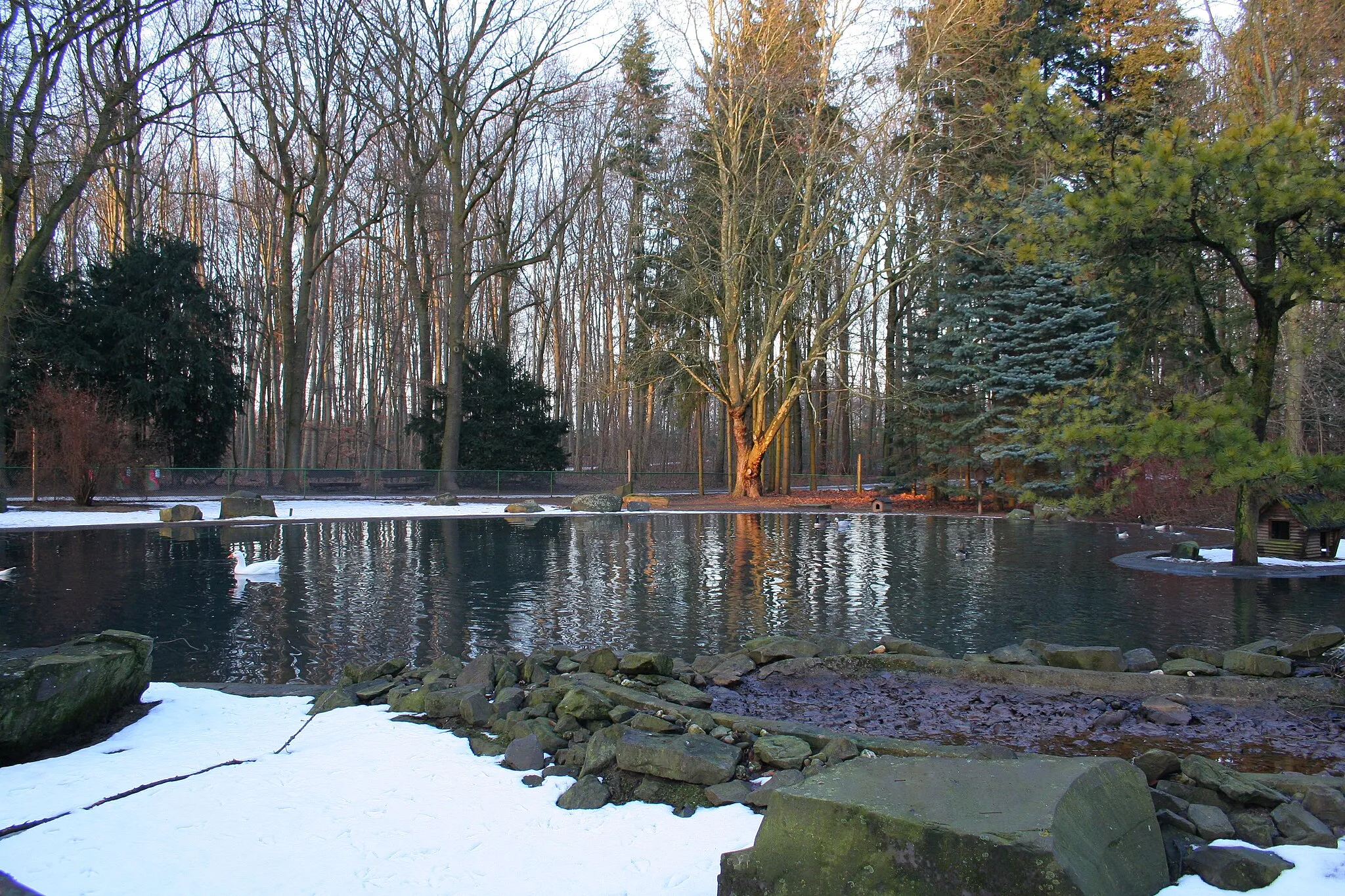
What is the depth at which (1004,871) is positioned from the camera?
261 cm

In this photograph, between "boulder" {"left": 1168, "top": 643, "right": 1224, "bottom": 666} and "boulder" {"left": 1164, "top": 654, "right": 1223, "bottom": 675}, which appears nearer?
"boulder" {"left": 1164, "top": 654, "right": 1223, "bottom": 675}

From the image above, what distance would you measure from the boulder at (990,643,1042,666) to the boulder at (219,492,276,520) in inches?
832

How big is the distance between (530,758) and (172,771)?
6.12 ft

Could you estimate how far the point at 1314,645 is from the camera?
22.7ft

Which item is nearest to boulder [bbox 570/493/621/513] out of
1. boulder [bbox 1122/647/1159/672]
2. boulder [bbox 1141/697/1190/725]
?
boulder [bbox 1122/647/1159/672]

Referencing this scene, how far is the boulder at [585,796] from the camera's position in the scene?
4238mm

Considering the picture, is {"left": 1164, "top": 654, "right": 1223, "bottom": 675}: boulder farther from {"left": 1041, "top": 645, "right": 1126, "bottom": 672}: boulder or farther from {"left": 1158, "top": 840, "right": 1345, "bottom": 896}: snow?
{"left": 1158, "top": 840, "right": 1345, "bottom": 896}: snow

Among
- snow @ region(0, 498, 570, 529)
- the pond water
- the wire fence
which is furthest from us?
the wire fence

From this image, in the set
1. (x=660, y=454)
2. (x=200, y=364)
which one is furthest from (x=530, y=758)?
(x=660, y=454)

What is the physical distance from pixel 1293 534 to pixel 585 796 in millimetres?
14396

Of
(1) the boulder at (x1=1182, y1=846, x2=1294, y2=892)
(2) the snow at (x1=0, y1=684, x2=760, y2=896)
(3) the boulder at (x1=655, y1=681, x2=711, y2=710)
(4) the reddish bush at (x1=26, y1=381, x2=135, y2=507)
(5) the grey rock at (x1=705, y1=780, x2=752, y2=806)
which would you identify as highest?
(4) the reddish bush at (x1=26, y1=381, x2=135, y2=507)

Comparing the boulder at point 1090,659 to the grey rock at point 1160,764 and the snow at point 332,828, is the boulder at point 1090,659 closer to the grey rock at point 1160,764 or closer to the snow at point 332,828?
the grey rock at point 1160,764

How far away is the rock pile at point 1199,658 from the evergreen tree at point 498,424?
29676 mm

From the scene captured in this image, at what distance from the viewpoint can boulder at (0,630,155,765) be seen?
473 cm
